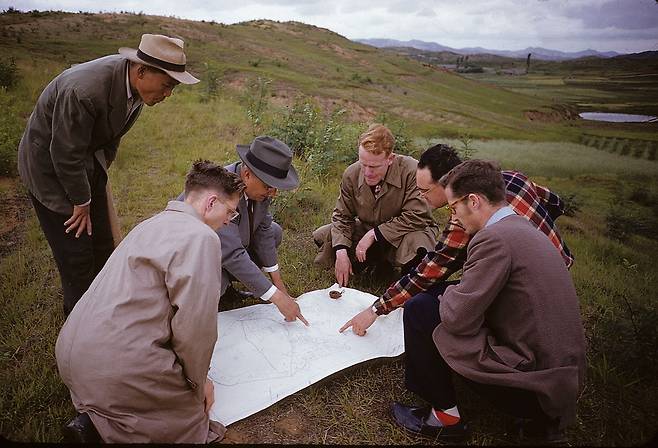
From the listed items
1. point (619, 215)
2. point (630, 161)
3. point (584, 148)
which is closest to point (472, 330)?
point (630, 161)

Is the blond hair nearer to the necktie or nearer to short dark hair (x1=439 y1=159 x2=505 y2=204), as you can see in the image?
the necktie

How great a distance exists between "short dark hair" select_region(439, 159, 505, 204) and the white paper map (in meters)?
1.32

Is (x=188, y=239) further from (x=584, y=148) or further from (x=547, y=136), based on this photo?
(x=547, y=136)

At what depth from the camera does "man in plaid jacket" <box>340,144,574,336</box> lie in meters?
2.38

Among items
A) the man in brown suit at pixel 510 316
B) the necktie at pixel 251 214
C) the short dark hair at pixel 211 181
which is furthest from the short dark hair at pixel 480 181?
the necktie at pixel 251 214

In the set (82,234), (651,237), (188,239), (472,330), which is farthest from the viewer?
(651,237)

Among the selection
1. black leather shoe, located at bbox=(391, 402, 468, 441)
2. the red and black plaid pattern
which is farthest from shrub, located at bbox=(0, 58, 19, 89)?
black leather shoe, located at bbox=(391, 402, 468, 441)

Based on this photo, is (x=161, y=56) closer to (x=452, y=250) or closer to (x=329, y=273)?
(x=452, y=250)

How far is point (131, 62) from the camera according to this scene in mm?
2617

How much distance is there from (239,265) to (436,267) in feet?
4.19

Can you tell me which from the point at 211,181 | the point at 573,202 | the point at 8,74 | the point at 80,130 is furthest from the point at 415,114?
the point at 211,181

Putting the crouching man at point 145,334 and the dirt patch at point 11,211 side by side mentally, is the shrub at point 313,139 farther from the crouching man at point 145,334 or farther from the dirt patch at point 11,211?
the crouching man at point 145,334

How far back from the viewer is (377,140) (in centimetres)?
333

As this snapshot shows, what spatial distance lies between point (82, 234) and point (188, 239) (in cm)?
158
